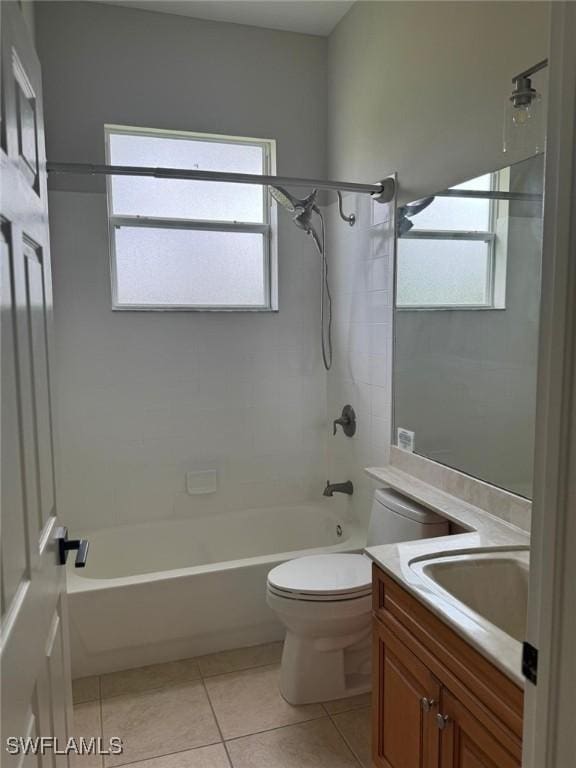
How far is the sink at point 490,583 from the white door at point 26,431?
3.00 ft

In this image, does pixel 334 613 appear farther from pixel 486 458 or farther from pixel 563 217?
pixel 563 217

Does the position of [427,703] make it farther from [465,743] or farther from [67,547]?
[67,547]

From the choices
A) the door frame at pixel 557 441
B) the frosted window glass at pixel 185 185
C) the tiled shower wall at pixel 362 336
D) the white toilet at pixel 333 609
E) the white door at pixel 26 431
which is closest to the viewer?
the door frame at pixel 557 441

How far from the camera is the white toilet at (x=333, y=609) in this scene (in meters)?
2.09

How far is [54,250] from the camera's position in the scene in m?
2.76

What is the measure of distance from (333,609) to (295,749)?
1.59 feet

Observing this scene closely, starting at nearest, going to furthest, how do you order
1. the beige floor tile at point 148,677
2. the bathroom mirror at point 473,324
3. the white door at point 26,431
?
1. the white door at point 26,431
2. the bathroom mirror at point 473,324
3. the beige floor tile at point 148,677

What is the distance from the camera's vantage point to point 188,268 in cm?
306

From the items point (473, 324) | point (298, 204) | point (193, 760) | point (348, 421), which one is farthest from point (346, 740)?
point (298, 204)

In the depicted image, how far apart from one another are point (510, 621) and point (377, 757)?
0.60 metres

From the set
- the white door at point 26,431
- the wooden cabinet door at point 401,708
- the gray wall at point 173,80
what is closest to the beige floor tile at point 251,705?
the wooden cabinet door at point 401,708

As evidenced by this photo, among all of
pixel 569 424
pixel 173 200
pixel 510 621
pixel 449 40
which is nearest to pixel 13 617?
pixel 569 424

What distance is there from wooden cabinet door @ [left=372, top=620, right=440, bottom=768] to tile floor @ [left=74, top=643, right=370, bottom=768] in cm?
40

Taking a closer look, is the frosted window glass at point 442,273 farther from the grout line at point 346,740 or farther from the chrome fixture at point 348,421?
the grout line at point 346,740
